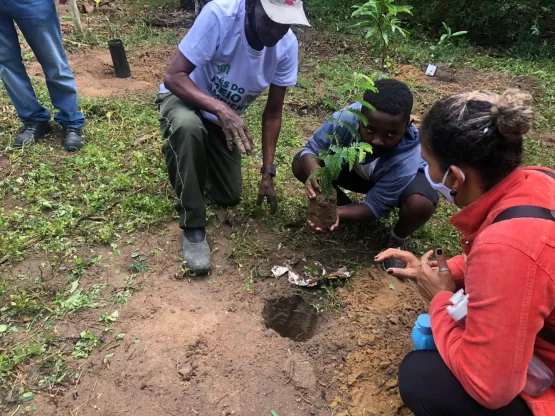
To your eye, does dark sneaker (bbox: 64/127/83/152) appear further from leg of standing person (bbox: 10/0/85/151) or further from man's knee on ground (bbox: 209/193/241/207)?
man's knee on ground (bbox: 209/193/241/207)

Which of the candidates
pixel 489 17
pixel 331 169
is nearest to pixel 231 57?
pixel 331 169

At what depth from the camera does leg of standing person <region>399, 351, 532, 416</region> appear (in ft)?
4.96

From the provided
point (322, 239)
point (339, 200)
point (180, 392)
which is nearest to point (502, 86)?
point (339, 200)

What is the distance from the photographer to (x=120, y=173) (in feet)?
11.3

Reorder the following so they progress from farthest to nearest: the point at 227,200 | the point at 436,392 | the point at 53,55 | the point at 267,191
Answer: the point at 53,55 → the point at 227,200 → the point at 267,191 → the point at 436,392

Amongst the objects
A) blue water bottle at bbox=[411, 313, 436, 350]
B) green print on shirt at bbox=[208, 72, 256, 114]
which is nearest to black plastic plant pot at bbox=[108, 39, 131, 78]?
green print on shirt at bbox=[208, 72, 256, 114]

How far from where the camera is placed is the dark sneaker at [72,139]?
3.66m

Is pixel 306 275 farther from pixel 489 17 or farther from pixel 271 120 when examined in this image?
pixel 489 17

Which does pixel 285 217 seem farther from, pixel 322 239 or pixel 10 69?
pixel 10 69

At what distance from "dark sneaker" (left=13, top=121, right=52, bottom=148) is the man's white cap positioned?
2449mm

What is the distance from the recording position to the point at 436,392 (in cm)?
161

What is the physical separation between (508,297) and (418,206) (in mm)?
1328

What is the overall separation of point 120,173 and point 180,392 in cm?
196

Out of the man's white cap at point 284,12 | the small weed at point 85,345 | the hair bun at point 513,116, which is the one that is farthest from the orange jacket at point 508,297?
the small weed at point 85,345
